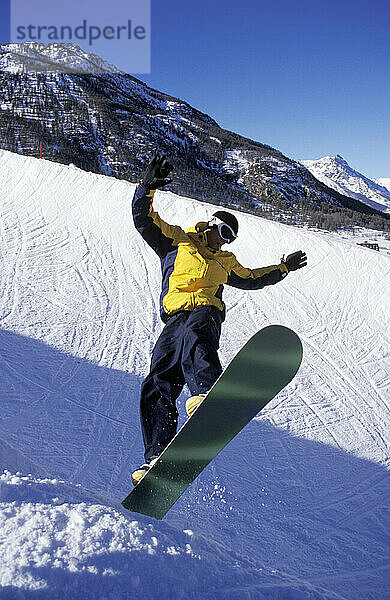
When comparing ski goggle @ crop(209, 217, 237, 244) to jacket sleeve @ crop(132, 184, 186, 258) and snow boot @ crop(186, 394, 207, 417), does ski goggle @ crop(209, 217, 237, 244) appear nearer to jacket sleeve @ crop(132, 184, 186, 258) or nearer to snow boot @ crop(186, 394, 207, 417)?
jacket sleeve @ crop(132, 184, 186, 258)

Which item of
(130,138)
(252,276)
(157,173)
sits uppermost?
(130,138)

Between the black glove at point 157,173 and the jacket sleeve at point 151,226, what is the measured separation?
6cm

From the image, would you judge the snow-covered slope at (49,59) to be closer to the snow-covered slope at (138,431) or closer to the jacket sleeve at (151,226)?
the snow-covered slope at (138,431)

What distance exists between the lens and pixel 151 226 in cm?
330

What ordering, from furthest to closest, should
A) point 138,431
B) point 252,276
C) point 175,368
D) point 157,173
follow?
point 138,431, point 252,276, point 157,173, point 175,368

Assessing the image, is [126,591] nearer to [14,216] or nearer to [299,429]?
[299,429]

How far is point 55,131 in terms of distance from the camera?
89.7 metres

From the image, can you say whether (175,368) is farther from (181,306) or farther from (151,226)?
(151,226)

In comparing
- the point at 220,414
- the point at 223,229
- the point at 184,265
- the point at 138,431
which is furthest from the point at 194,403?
the point at 138,431

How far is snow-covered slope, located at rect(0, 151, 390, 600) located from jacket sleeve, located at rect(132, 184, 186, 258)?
5.47 ft

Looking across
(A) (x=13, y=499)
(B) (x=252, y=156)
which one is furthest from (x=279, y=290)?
(B) (x=252, y=156)

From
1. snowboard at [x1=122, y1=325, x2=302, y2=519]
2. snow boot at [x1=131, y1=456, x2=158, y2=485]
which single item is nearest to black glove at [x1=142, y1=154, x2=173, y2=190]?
snowboard at [x1=122, y1=325, x2=302, y2=519]

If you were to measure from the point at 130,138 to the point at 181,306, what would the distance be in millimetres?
100214

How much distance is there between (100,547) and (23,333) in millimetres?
4711
